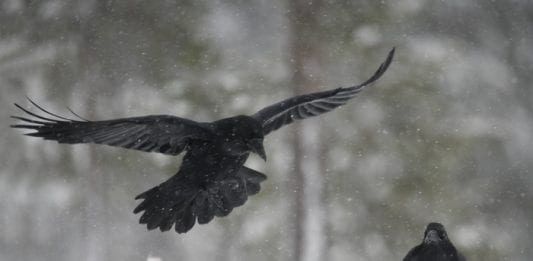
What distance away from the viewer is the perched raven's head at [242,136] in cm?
136

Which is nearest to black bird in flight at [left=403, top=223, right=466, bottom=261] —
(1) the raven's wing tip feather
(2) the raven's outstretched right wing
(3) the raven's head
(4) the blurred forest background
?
(3) the raven's head

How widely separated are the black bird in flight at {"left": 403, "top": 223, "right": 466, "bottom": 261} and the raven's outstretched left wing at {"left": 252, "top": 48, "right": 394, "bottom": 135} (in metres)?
0.24

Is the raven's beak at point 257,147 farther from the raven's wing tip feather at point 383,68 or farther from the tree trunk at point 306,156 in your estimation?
the tree trunk at point 306,156

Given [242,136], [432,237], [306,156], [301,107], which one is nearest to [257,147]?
[242,136]

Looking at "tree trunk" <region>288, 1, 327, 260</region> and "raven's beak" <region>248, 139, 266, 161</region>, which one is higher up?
"tree trunk" <region>288, 1, 327, 260</region>

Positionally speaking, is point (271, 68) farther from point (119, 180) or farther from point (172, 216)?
point (172, 216)

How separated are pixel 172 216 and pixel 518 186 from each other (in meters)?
1.03

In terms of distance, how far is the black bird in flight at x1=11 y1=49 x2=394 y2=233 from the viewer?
53.3 inches

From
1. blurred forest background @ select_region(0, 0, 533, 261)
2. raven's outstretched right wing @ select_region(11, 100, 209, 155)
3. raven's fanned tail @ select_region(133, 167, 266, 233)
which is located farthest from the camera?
blurred forest background @ select_region(0, 0, 533, 261)

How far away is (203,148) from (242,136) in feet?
0.23

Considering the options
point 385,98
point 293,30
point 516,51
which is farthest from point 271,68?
point 516,51

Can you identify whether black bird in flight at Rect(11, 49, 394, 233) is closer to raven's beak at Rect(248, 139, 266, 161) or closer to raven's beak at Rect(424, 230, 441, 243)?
raven's beak at Rect(248, 139, 266, 161)

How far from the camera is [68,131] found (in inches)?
50.7

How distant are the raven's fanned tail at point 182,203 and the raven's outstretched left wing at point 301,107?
0.11 meters
